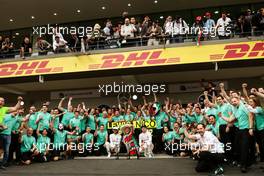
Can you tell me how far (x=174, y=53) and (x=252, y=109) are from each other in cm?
633

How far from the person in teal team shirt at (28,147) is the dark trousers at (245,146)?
5.93 m

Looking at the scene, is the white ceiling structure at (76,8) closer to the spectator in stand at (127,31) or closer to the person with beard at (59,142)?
the spectator in stand at (127,31)

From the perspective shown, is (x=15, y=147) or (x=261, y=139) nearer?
(x=261, y=139)

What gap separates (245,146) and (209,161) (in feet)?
2.72

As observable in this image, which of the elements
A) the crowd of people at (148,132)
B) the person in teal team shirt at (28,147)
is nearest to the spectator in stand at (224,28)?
the crowd of people at (148,132)

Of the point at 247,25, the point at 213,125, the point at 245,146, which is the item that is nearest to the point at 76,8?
the point at 247,25

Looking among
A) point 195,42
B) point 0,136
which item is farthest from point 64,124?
point 195,42

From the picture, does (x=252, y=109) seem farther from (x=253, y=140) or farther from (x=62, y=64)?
(x=62, y=64)

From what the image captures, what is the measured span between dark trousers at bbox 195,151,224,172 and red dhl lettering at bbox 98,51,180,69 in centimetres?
635

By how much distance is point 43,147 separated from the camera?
9414mm

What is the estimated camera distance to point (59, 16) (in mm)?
17250

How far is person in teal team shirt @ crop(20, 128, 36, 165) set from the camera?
880 centimetres

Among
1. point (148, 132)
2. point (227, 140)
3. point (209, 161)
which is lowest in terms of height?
point (209, 161)

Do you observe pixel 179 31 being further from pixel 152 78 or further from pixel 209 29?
pixel 152 78
